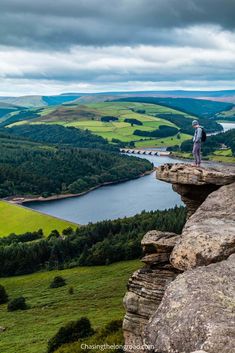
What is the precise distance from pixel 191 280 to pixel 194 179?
616 inches

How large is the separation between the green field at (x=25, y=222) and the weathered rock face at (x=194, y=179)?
128 m

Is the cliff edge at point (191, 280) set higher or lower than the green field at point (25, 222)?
higher

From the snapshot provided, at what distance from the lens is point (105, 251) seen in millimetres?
124188

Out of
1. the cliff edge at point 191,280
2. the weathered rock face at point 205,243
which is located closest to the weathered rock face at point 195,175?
the cliff edge at point 191,280

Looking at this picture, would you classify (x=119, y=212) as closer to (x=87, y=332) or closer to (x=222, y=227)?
(x=87, y=332)

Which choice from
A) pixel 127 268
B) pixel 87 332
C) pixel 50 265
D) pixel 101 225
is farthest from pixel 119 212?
pixel 87 332

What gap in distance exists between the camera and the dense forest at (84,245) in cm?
12494

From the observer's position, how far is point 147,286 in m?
24.9

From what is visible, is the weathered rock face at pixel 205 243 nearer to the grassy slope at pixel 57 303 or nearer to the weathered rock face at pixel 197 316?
the weathered rock face at pixel 197 316

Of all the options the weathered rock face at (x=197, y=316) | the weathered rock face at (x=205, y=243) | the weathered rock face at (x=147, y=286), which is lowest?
the weathered rock face at (x=147, y=286)

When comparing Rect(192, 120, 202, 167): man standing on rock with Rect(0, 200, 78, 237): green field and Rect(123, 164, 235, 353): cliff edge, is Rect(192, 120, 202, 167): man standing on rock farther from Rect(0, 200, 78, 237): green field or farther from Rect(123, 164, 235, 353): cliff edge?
Rect(0, 200, 78, 237): green field

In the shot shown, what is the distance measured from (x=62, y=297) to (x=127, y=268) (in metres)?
27.7

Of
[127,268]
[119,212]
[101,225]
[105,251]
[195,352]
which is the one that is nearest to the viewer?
[195,352]

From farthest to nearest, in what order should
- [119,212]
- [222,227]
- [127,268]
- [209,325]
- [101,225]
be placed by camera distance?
[119,212] → [101,225] → [127,268] → [222,227] → [209,325]
